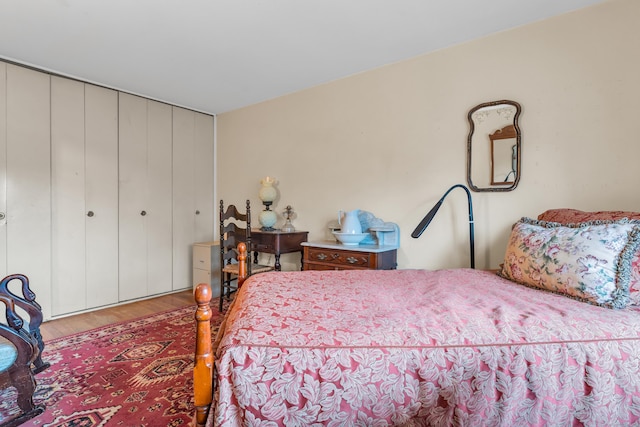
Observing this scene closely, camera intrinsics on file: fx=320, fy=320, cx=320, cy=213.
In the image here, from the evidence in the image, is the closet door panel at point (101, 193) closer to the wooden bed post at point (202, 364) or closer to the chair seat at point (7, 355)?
the chair seat at point (7, 355)

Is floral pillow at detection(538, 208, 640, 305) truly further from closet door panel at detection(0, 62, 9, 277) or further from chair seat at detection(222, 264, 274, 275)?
closet door panel at detection(0, 62, 9, 277)

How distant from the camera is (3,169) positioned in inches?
108

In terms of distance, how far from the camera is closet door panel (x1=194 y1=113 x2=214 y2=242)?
4191mm

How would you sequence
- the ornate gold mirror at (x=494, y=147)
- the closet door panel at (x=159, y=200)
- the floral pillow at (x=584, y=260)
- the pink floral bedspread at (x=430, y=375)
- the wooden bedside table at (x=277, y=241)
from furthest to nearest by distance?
the closet door panel at (x=159, y=200) → the wooden bedside table at (x=277, y=241) → the ornate gold mirror at (x=494, y=147) → the floral pillow at (x=584, y=260) → the pink floral bedspread at (x=430, y=375)

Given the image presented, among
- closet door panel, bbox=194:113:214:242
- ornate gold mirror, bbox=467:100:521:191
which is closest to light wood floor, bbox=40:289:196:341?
closet door panel, bbox=194:113:214:242

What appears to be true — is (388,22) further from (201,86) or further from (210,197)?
(210,197)

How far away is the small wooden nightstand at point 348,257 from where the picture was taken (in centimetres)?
250

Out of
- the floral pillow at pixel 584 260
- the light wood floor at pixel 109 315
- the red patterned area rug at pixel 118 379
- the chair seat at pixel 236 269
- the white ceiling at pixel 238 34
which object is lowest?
the red patterned area rug at pixel 118 379

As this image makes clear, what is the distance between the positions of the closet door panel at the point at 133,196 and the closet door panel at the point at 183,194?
0.36 metres

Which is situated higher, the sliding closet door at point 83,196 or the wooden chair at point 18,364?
the sliding closet door at point 83,196

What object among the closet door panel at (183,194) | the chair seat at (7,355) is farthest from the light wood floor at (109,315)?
the chair seat at (7,355)

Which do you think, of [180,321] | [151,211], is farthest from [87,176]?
[180,321]

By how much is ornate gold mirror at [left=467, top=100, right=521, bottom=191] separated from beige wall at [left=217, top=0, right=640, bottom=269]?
2.2 inches

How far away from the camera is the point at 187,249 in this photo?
4102mm
